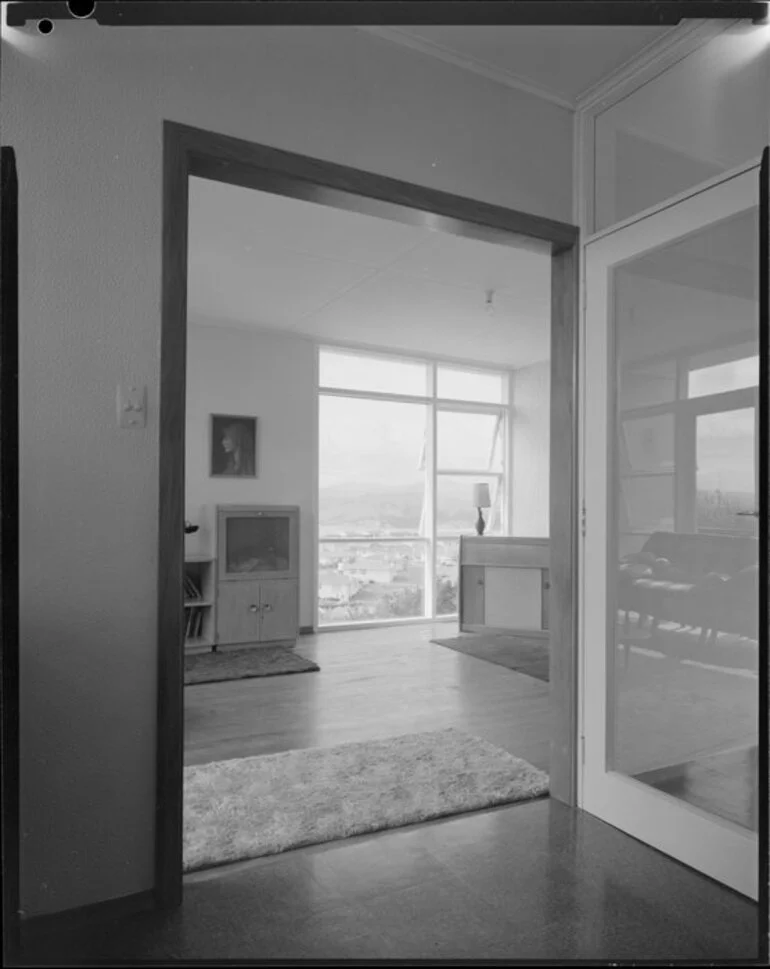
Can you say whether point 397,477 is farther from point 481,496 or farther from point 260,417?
point 260,417

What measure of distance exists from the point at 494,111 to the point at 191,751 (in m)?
2.83

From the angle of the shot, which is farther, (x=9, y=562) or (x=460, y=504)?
(x=460, y=504)

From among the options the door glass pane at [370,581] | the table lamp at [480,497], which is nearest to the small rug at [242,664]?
the door glass pane at [370,581]

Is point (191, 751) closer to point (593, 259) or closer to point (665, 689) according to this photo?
point (665, 689)

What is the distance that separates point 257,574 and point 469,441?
2.69 metres

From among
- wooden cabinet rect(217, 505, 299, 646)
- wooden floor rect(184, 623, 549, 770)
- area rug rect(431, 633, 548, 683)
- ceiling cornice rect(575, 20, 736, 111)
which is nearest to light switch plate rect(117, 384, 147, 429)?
wooden floor rect(184, 623, 549, 770)

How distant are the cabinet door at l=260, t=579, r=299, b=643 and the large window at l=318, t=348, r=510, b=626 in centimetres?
62

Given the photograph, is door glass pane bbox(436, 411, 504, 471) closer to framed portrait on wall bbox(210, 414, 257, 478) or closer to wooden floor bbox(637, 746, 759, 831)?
framed portrait on wall bbox(210, 414, 257, 478)

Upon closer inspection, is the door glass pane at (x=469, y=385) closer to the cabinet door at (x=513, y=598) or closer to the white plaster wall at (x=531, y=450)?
the white plaster wall at (x=531, y=450)

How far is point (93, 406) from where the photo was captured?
73.3 inches

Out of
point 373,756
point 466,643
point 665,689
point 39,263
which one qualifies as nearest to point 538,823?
point 665,689

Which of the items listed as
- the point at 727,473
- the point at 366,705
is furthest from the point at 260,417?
the point at 727,473

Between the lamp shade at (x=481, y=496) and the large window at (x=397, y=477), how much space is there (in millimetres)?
304

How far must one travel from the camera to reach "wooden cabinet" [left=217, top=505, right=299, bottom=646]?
17.8 feet
